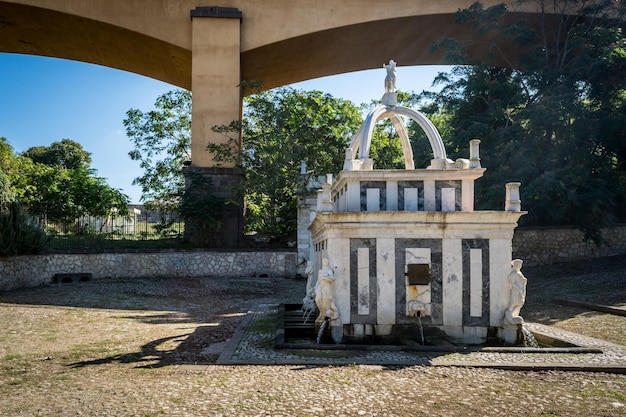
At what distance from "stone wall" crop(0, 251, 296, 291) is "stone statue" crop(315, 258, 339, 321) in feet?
38.2

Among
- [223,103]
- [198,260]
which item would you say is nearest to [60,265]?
[198,260]

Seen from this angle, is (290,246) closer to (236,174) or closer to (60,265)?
(236,174)

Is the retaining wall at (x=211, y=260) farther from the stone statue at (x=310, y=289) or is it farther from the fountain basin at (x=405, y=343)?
the fountain basin at (x=405, y=343)

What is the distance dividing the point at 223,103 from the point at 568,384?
18882 millimetres

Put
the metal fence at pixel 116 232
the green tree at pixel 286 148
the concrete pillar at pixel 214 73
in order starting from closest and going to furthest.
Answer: the metal fence at pixel 116 232 → the green tree at pixel 286 148 → the concrete pillar at pixel 214 73

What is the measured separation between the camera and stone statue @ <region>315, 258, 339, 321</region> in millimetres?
8055

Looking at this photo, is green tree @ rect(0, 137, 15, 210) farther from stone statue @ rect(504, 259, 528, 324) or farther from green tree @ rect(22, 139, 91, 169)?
green tree @ rect(22, 139, 91, 169)

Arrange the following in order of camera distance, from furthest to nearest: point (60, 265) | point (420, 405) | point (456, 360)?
point (60, 265) → point (456, 360) → point (420, 405)

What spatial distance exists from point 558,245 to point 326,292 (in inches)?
658

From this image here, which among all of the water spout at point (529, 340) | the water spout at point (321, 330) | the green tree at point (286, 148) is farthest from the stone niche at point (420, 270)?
the green tree at point (286, 148)

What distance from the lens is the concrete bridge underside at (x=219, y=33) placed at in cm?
2205

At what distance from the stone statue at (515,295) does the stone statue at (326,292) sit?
9.13ft

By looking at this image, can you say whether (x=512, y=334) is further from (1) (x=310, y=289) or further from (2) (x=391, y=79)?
(2) (x=391, y=79)

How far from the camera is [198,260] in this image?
19312mm
